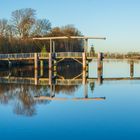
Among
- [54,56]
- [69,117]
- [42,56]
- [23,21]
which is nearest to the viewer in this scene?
[69,117]

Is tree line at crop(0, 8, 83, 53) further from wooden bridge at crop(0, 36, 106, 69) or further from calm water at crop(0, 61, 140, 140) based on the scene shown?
calm water at crop(0, 61, 140, 140)

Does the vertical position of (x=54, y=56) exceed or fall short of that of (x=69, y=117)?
it exceeds it

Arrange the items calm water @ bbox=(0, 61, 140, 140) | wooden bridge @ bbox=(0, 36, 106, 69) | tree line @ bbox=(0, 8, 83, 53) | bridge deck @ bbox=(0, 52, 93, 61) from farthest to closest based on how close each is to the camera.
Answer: tree line @ bbox=(0, 8, 83, 53)
bridge deck @ bbox=(0, 52, 93, 61)
wooden bridge @ bbox=(0, 36, 106, 69)
calm water @ bbox=(0, 61, 140, 140)

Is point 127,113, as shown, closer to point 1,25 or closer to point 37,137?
point 37,137

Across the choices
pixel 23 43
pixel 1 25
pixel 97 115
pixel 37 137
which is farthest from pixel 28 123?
pixel 1 25

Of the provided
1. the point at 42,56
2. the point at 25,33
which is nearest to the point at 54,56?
the point at 42,56

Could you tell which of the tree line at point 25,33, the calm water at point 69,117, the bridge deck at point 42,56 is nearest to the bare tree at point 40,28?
the tree line at point 25,33

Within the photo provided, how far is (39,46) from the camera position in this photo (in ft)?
208

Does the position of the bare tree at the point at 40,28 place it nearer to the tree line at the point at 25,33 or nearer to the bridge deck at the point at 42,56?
the tree line at the point at 25,33

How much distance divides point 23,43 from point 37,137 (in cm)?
4957

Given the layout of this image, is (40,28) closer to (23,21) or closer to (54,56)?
(23,21)

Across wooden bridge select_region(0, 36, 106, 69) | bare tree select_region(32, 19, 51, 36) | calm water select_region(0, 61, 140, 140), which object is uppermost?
bare tree select_region(32, 19, 51, 36)

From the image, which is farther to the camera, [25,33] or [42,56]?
[25,33]

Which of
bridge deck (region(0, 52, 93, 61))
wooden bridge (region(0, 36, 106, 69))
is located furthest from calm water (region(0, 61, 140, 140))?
bridge deck (region(0, 52, 93, 61))
